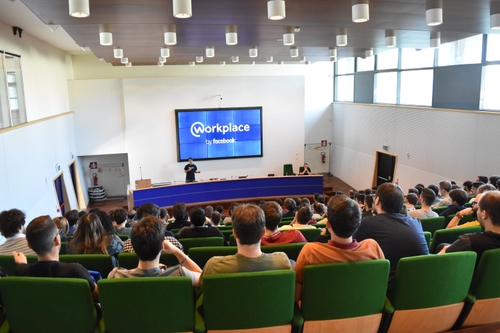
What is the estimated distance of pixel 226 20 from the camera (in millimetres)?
5336

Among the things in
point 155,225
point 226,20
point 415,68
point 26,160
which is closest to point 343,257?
point 155,225

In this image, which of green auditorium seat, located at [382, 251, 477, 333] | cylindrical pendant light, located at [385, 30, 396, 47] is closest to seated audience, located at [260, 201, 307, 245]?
green auditorium seat, located at [382, 251, 477, 333]

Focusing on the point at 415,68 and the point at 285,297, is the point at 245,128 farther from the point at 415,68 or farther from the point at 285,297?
the point at 285,297

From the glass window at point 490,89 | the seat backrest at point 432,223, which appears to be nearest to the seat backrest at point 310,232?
the seat backrest at point 432,223

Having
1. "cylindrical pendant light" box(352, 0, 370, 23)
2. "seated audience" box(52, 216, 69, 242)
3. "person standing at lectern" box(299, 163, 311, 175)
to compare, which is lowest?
"person standing at lectern" box(299, 163, 311, 175)

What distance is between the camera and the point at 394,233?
279 cm

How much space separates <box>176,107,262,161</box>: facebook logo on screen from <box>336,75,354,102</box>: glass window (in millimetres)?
3584

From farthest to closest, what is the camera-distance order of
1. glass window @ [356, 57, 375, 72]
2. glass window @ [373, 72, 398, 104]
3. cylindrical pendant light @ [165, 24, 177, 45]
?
glass window @ [356, 57, 375, 72] < glass window @ [373, 72, 398, 104] < cylindrical pendant light @ [165, 24, 177, 45]

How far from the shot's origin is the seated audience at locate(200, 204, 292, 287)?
2.33 meters

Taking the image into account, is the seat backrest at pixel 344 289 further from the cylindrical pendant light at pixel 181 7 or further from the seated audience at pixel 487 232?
the cylindrical pendant light at pixel 181 7

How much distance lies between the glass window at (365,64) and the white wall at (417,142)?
127 cm

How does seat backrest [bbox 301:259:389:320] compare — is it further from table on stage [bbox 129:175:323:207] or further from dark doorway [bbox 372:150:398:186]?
dark doorway [bbox 372:150:398:186]

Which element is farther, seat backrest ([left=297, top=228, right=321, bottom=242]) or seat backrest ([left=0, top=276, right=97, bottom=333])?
seat backrest ([left=297, top=228, right=321, bottom=242])

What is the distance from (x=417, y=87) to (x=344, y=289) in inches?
376
